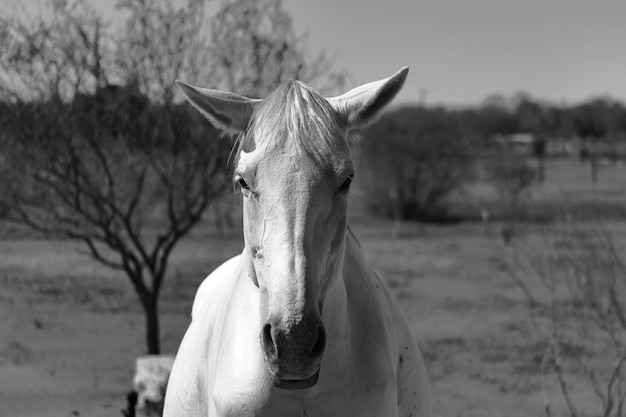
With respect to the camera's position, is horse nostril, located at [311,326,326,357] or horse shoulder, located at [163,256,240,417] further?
horse shoulder, located at [163,256,240,417]

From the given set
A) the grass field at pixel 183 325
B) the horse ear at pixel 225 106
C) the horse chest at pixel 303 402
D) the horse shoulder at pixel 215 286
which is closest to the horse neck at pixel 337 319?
the horse chest at pixel 303 402

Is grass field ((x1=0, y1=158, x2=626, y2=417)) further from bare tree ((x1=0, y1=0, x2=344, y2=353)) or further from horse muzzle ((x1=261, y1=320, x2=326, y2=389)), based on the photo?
horse muzzle ((x1=261, y1=320, x2=326, y2=389))

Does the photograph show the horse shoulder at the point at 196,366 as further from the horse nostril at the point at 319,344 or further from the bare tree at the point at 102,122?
the bare tree at the point at 102,122

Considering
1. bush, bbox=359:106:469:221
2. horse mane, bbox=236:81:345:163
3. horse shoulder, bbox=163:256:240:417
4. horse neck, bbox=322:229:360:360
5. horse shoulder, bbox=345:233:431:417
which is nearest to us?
horse mane, bbox=236:81:345:163

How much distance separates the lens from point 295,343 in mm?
1808

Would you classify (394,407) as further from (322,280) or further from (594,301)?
(594,301)

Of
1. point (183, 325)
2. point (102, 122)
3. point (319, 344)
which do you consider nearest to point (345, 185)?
point (319, 344)

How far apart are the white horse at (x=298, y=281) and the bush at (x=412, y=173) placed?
26.5 metres

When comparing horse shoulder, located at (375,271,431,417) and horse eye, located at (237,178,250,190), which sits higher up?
horse eye, located at (237,178,250,190)

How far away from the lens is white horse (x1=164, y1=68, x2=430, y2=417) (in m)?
1.86

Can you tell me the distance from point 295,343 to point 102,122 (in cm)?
654

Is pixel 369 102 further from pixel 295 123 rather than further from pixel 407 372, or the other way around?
pixel 407 372

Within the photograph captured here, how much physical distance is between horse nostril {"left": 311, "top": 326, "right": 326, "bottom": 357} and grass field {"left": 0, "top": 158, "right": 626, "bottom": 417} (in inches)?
185

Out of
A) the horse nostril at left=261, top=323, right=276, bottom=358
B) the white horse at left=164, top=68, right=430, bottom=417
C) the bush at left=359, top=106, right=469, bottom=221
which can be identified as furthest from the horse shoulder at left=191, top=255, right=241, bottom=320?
the bush at left=359, top=106, right=469, bottom=221
